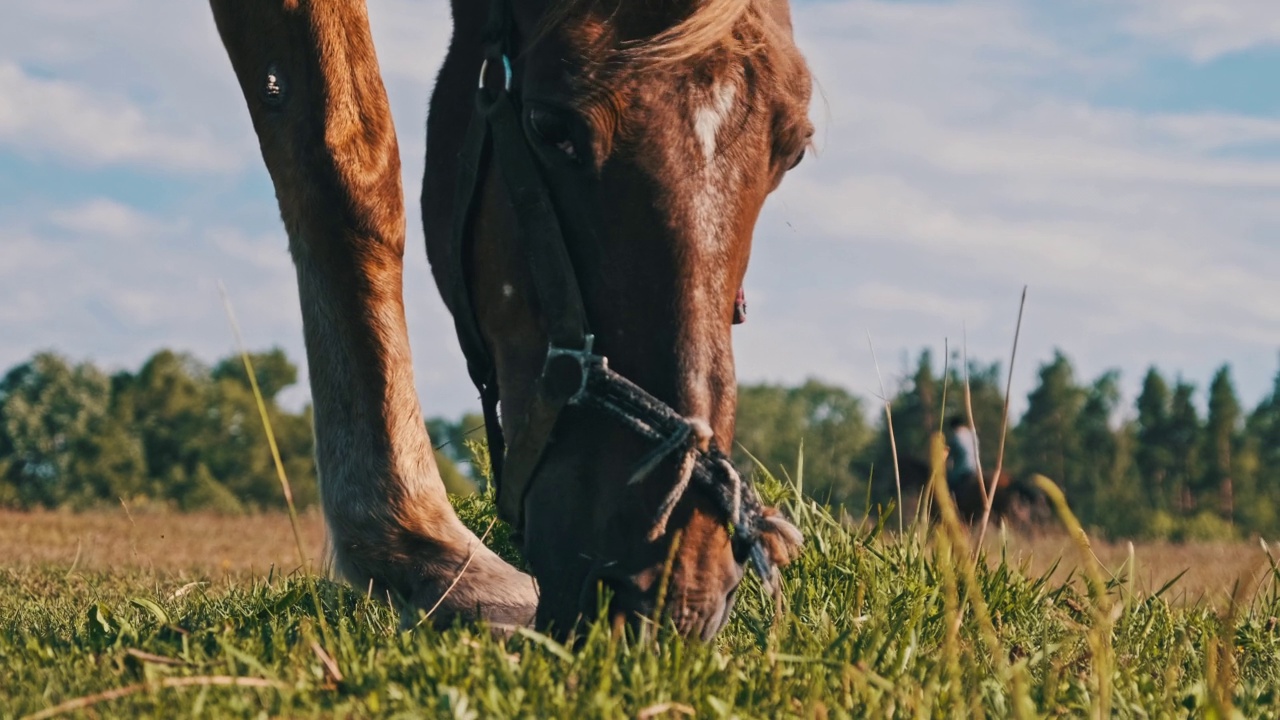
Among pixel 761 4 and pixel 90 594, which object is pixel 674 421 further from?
pixel 90 594

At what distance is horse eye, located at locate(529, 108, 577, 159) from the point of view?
273 centimetres

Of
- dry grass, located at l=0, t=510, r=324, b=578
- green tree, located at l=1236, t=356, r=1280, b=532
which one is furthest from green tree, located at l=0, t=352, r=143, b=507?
Result: green tree, located at l=1236, t=356, r=1280, b=532

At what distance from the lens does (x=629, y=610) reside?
2.41m

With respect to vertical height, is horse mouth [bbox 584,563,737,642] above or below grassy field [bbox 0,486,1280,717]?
above

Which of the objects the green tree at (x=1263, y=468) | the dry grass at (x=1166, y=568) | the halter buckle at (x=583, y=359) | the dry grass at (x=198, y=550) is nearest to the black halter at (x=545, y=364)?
the halter buckle at (x=583, y=359)

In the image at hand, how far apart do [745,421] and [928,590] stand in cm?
9647

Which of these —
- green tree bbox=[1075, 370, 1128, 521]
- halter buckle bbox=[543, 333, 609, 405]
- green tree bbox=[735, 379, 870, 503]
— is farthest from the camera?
green tree bbox=[735, 379, 870, 503]

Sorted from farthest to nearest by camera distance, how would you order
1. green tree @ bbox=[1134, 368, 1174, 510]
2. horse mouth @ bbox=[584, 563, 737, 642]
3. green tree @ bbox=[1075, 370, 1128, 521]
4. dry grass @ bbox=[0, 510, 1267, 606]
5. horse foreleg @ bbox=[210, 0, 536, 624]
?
green tree @ bbox=[1134, 368, 1174, 510], green tree @ bbox=[1075, 370, 1128, 521], dry grass @ bbox=[0, 510, 1267, 606], horse foreleg @ bbox=[210, 0, 536, 624], horse mouth @ bbox=[584, 563, 737, 642]

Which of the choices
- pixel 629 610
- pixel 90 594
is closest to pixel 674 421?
pixel 629 610

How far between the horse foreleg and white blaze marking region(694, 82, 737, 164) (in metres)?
1.28

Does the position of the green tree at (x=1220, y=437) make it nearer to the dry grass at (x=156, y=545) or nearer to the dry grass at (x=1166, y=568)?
the dry grass at (x=1166, y=568)

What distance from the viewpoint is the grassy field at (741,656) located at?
70.9 inches

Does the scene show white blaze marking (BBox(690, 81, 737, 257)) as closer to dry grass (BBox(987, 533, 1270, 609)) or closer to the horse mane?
the horse mane

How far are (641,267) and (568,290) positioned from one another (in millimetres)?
191
